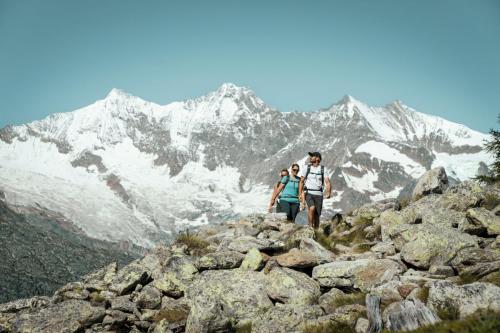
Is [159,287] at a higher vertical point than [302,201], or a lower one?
lower

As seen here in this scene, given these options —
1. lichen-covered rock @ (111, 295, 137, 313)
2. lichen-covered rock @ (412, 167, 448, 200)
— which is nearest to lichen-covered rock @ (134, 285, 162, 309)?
lichen-covered rock @ (111, 295, 137, 313)

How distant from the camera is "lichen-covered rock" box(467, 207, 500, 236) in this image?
14000 millimetres

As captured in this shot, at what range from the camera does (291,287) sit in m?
12.3

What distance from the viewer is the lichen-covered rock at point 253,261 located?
45.6ft

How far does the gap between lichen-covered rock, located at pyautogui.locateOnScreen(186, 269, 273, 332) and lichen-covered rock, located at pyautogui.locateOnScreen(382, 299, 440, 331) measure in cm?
427

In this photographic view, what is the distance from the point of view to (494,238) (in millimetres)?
13500

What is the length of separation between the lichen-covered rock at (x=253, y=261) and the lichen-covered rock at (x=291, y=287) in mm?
864

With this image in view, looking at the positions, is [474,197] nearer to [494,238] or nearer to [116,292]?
[494,238]

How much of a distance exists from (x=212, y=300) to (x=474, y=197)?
10.6 m

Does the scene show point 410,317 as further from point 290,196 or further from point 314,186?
point 290,196

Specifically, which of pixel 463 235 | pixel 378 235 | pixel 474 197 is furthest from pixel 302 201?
pixel 463 235

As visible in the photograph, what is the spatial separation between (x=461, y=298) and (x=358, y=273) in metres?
3.81

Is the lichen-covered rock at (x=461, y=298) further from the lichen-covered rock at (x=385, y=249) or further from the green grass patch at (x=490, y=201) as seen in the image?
the green grass patch at (x=490, y=201)

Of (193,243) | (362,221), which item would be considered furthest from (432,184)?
(193,243)
